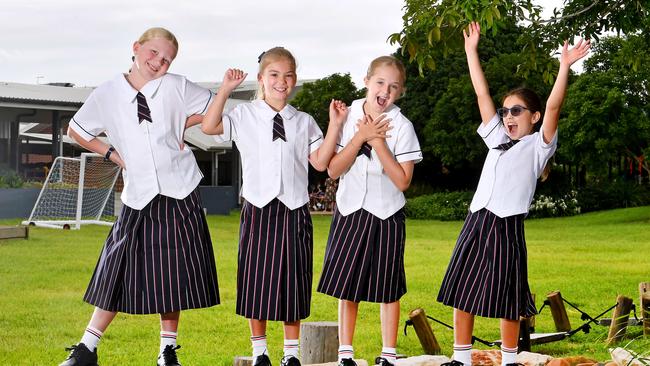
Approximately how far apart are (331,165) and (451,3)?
3.32 meters

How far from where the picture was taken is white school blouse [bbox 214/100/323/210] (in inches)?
184

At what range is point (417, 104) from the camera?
87.5 feet

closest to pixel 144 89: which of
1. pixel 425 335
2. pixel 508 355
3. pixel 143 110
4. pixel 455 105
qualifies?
pixel 143 110

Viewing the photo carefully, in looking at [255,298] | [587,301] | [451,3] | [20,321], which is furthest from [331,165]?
[587,301]

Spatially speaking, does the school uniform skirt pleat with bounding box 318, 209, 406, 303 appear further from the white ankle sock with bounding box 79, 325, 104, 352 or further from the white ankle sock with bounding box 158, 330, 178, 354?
the white ankle sock with bounding box 79, 325, 104, 352

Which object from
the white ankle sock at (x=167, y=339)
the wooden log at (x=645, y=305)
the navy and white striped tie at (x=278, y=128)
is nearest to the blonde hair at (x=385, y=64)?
the navy and white striped tie at (x=278, y=128)

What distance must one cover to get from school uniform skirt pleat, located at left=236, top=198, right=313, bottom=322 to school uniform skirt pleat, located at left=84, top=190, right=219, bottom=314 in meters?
0.23

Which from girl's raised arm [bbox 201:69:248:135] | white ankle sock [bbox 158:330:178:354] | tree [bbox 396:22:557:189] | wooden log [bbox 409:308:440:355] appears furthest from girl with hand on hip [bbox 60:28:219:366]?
tree [bbox 396:22:557:189]

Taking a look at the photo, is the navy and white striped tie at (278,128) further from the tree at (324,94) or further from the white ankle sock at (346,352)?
the tree at (324,94)

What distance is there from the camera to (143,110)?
476 cm

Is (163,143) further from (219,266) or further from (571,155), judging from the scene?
(571,155)

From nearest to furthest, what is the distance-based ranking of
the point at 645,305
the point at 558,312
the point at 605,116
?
the point at 645,305 → the point at 558,312 → the point at 605,116

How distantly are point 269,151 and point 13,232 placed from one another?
38.1 feet

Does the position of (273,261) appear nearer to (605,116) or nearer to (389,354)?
(389,354)
